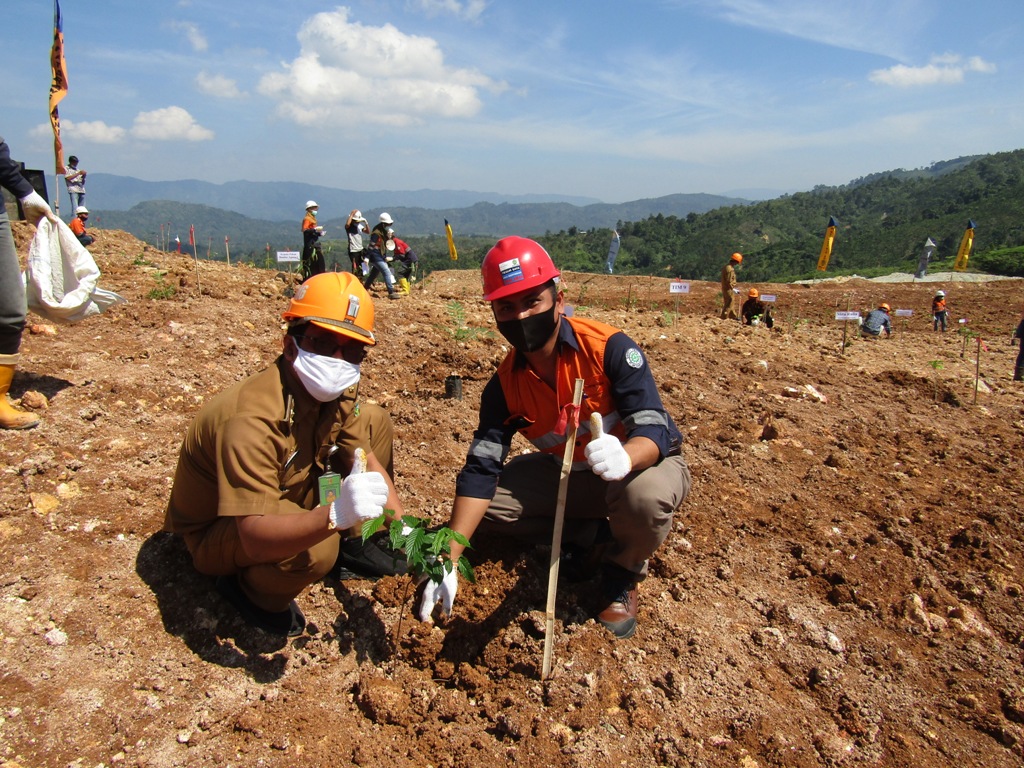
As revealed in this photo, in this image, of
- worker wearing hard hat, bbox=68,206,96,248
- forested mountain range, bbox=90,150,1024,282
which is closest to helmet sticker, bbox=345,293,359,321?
worker wearing hard hat, bbox=68,206,96,248

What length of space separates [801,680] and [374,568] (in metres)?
1.70

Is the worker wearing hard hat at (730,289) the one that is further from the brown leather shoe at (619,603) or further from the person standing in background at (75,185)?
the person standing in background at (75,185)

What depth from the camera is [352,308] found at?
2.08 meters

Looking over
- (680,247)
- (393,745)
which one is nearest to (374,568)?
(393,745)

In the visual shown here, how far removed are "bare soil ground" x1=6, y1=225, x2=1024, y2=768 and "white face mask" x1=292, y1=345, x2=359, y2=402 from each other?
899 millimetres

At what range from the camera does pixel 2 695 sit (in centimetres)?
186

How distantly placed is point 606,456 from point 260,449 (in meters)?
1.10

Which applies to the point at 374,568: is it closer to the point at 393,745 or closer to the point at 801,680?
the point at 393,745

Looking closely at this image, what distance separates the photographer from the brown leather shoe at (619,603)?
2.40 m

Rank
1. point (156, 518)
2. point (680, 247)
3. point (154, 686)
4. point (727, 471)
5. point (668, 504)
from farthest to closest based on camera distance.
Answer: point (680, 247) → point (727, 471) → point (156, 518) → point (668, 504) → point (154, 686)

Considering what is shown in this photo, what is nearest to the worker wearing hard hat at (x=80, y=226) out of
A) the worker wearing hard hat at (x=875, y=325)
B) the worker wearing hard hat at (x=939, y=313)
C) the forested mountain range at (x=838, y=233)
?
the worker wearing hard hat at (x=875, y=325)

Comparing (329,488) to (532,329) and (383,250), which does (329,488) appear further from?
(383,250)

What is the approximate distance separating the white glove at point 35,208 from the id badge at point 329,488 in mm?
2519

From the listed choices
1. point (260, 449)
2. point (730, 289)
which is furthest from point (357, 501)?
point (730, 289)
